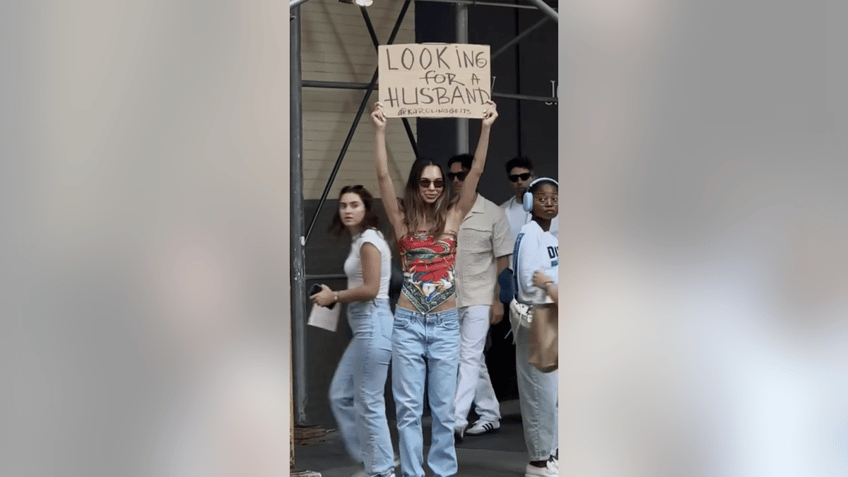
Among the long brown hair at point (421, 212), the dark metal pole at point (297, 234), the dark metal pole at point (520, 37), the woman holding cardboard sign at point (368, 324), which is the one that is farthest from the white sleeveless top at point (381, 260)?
the dark metal pole at point (520, 37)

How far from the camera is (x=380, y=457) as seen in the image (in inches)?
124

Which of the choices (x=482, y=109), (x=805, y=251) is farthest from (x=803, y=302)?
(x=482, y=109)

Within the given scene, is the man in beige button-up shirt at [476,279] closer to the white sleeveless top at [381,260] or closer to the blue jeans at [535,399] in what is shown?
the blue jeans at [535,399]

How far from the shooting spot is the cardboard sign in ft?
9.73

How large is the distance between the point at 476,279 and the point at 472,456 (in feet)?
2.39

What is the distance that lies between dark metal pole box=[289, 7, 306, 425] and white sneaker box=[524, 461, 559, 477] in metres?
1.47

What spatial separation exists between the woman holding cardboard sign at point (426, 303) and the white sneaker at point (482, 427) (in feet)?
4.02

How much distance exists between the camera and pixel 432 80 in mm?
2965

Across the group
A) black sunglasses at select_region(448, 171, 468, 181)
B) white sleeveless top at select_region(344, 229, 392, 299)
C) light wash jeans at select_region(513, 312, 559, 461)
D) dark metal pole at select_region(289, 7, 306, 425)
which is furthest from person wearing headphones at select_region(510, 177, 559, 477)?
dark metal pole at select_region(289, 7, 306, 425)

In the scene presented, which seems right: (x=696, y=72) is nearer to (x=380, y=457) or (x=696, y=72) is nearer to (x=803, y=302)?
(x=803, y=302)

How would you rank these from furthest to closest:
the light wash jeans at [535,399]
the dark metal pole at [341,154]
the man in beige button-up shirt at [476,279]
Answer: the dark metal pole at [341,154]
the man in beige button-up shirt at [476,279]
the light wash jeans at [535,399]

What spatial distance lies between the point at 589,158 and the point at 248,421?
307 mm

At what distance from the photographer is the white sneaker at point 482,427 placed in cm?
438

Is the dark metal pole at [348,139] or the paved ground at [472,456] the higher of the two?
the dark metal pole at [348,139]
